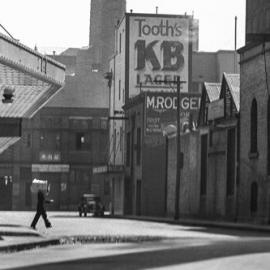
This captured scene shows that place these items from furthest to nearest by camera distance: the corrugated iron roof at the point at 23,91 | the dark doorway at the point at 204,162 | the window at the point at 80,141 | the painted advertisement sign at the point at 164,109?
the window at the point at 80,141 → the painted advertisement sign at the point at 164,109 → the dark doorway at the point at 204,162 → the corrugated iron roof at the point at 23,91

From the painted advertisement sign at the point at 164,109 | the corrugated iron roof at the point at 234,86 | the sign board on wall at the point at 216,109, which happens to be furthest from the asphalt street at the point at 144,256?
the painted advertisement sign at the point at 164,109

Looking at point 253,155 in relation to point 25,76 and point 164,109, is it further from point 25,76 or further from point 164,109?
point 164,109

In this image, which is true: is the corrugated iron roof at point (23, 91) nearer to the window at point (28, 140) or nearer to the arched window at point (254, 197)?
the arched window at point (254, 197)

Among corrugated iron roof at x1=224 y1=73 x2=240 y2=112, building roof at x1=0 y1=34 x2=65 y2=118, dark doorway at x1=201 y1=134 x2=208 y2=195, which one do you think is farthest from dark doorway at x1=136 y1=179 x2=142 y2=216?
building roof at x1=0 y1=34 x2=65 y2=118

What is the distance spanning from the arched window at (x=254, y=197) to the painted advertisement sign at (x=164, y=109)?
2405cm

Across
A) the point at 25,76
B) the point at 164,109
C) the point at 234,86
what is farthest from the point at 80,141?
the point at 25,76

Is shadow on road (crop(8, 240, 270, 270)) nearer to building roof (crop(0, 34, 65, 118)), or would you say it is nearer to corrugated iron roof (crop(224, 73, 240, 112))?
building roof (crop(0, 34, 65, 118))

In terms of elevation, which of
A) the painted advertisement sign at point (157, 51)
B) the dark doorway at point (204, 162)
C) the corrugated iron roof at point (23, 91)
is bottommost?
the dark doorway at point (204, 162)

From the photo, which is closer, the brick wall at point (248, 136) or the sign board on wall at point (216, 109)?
the brick wall at point (248, 136)

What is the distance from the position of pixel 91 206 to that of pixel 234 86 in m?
24.2

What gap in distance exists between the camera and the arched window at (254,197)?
44.9 metres

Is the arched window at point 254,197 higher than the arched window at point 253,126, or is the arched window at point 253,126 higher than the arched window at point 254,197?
the arched window at point 253,126

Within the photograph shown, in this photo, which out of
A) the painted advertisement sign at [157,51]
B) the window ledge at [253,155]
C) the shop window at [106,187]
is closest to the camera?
the window ledge at [253,155]

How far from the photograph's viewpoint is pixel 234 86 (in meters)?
51.1
